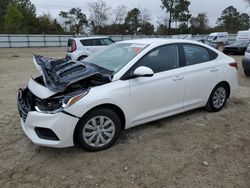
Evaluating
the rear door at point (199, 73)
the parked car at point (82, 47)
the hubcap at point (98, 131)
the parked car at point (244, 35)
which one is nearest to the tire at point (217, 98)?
the rear door at point (199, 73)

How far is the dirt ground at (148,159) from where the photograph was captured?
3125mm

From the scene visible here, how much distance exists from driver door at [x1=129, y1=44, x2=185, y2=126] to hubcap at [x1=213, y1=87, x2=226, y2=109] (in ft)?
3.37

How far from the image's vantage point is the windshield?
4202 millimetres

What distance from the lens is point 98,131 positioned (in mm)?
3719

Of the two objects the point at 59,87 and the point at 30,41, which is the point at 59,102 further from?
the point at 30,41

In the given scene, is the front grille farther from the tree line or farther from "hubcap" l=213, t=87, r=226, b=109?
the tree line

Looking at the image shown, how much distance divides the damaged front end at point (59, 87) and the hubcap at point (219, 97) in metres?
2.38

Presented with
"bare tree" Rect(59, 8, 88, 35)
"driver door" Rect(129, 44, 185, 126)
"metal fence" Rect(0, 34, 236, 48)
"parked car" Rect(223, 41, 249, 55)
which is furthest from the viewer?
"bare tree" Rect(59, 8, 88, 35)

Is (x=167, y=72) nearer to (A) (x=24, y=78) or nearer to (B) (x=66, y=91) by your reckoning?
(B) (x=66, y=91)

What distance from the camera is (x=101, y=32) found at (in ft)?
156

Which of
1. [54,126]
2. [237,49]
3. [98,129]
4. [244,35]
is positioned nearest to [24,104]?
[54,126]

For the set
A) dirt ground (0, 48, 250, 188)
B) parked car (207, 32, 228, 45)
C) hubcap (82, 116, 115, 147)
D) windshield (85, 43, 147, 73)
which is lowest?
dirt ground (0, 48, 250, 188)

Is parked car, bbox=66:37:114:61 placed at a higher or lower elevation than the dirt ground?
higher

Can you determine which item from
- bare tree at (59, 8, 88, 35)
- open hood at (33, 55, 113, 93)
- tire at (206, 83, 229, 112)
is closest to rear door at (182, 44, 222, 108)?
tire at (206, 83, 229, 112)
